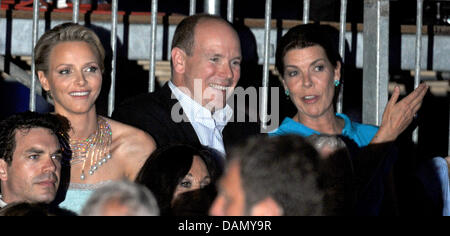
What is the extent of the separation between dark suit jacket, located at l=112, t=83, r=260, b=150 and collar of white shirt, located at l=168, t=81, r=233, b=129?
0.03m

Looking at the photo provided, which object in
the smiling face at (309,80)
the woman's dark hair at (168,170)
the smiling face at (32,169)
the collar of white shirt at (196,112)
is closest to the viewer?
the woman's dark hair at (168,170)

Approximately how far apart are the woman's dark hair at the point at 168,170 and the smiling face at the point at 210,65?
2.39ft

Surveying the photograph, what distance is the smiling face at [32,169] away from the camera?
8.74 ft

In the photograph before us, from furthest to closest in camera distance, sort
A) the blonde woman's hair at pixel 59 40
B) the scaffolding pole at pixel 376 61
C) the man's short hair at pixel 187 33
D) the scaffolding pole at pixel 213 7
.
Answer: the scaffolding pole at pixel 213 7 < the scaffolding pole at pixel 376 61 < the man's short hair at pixel 187 33 < the blonde woman's hair at pixel 59 40

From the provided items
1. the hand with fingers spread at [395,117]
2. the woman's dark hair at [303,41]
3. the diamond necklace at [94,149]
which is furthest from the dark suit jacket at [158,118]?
the hand with fingers spread at [395,117]

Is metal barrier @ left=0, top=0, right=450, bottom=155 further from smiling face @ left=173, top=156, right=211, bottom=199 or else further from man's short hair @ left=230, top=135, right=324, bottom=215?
man's short hair @ left=230, top=135, right=324, bottom=215

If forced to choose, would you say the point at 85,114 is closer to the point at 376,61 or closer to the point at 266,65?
the point at 266,65

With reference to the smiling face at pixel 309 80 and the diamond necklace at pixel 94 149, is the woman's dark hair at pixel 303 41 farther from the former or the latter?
the diamond necklace at pixel 94 149

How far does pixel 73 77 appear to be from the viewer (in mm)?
3051

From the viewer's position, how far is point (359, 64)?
388 centimetres

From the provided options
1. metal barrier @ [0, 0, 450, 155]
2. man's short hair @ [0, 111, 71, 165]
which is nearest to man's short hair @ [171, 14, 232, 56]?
metal barrier @ [0, 0, 450, 155]

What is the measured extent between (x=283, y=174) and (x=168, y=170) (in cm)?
90
